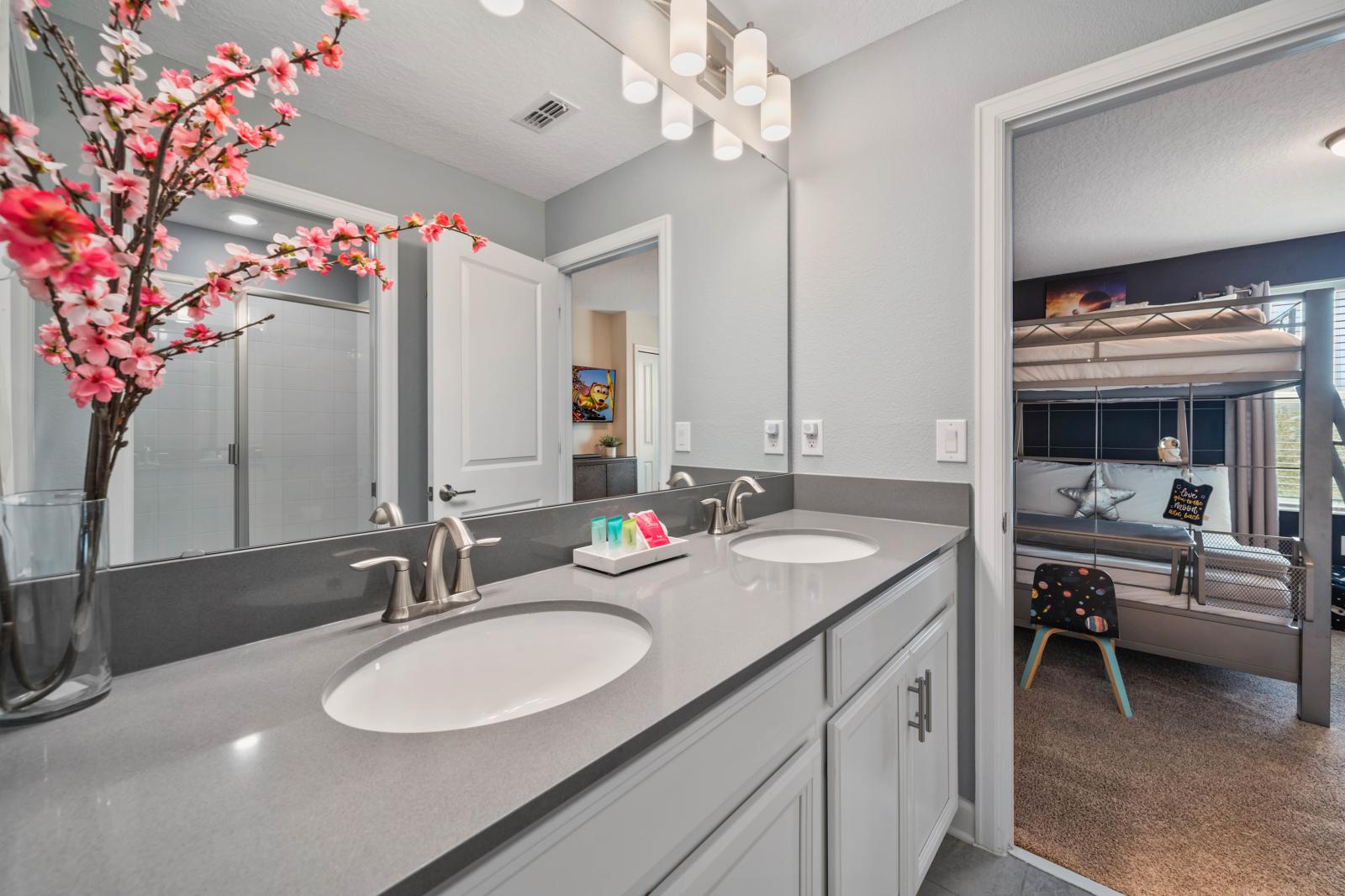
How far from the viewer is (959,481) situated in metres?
1.61

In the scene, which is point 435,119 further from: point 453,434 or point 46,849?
point 46,849

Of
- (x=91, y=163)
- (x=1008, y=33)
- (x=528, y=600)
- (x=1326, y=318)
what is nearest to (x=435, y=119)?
(x=91, y=163)

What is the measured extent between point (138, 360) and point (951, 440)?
1732 mm

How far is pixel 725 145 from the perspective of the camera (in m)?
1.73

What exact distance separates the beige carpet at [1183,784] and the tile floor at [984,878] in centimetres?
11

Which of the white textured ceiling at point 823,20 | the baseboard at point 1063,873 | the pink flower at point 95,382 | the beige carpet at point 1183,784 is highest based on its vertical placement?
the white textured ceiling at point 823,20

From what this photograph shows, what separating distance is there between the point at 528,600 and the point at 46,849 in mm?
606

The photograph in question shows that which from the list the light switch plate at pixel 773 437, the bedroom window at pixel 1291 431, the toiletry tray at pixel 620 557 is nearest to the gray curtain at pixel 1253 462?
the bedroom window at pixel 1291 431

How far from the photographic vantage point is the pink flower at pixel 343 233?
32.5 inches

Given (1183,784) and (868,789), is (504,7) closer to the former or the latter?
(868,789)

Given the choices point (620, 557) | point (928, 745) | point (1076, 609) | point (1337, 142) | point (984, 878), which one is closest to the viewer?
point (620, 557)

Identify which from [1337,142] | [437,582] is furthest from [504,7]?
[1337,142]

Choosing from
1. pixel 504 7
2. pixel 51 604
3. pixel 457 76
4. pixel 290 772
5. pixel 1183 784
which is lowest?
pixel 1183 784

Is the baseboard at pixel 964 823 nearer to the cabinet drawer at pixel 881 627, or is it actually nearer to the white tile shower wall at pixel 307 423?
the cabinet drawer at pixel 881 627
